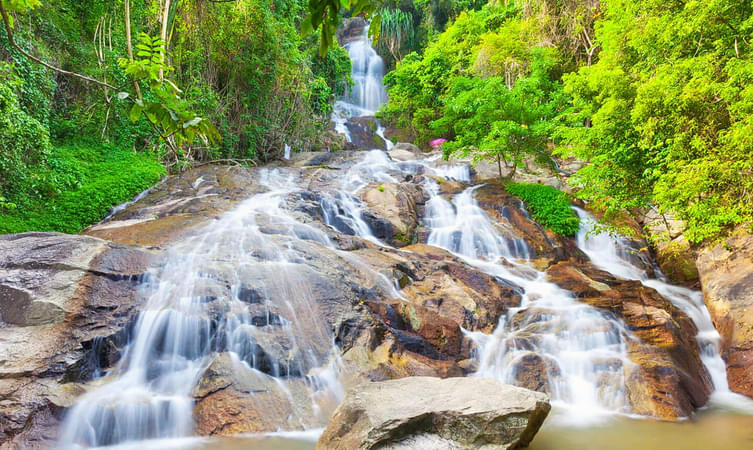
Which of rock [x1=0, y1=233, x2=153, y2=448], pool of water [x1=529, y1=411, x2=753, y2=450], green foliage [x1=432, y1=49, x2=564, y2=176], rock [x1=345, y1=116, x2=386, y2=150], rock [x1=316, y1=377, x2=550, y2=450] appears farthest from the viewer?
rock [x1=345, y1=116, x2=386, y2=150]

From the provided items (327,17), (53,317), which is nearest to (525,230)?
(53,317)

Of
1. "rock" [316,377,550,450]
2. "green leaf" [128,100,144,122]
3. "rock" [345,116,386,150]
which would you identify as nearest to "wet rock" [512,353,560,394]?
"rock" [316,377,550,450]

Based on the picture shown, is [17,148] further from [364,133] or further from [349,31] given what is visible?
[349,31]

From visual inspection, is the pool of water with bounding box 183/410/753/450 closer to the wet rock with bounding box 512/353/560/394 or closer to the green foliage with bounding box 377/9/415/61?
the wet rock with bounding box 512/353/560/394

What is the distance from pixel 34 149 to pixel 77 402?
529cm

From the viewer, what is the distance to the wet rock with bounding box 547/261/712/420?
504 cm

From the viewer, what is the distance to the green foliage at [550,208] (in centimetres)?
1088

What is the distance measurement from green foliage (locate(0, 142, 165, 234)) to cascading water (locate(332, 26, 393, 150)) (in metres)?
12.1

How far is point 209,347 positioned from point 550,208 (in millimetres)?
9301

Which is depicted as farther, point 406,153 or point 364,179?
point 406,153

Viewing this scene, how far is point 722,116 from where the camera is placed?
6328 millimetres

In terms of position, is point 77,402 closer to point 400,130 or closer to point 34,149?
point 34,149

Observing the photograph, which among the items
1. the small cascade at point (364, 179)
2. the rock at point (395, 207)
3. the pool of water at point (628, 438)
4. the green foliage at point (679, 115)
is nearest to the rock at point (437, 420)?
the pool of water at point (628, 438)

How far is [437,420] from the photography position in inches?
137
